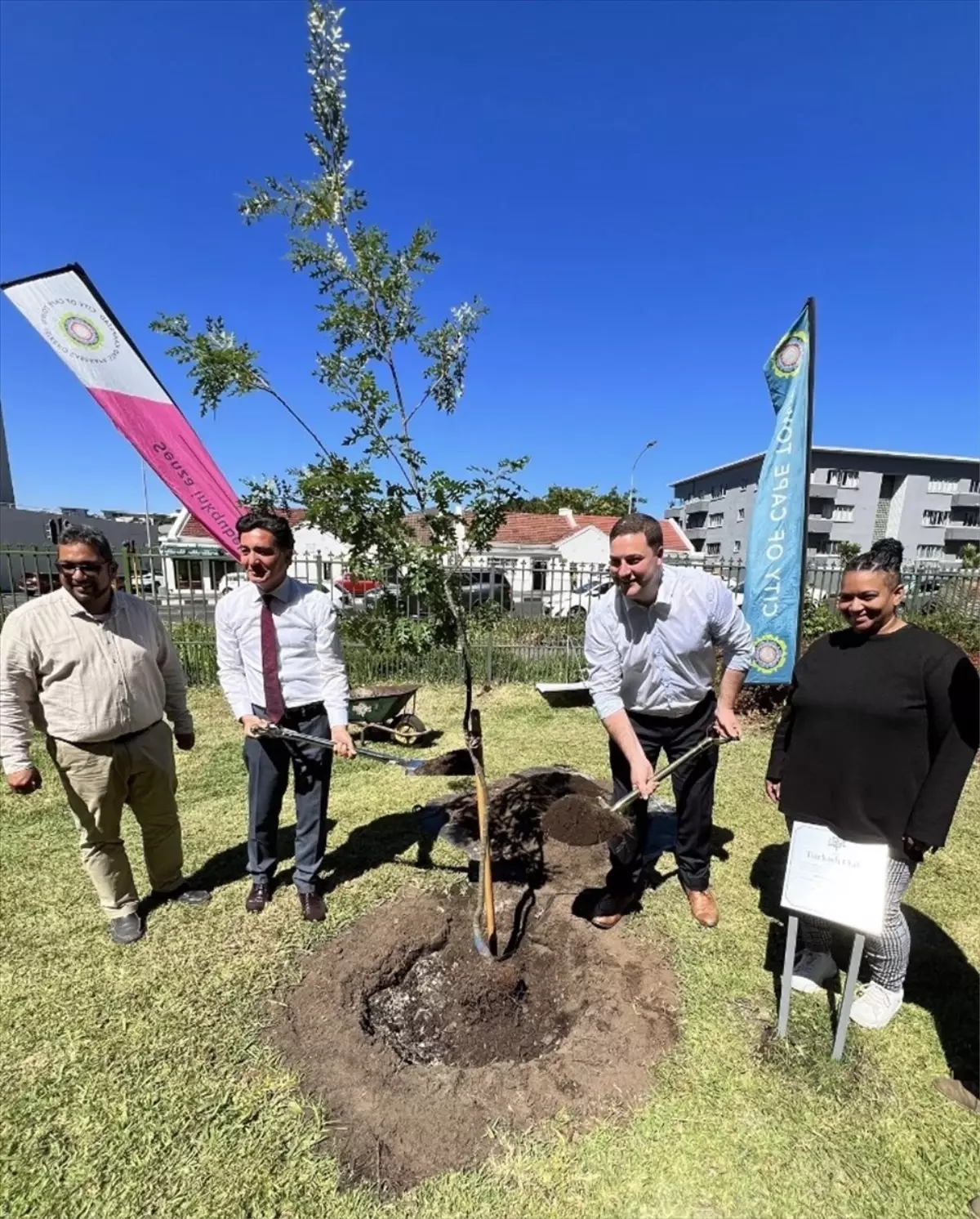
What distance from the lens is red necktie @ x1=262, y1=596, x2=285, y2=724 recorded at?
3074 millimetres

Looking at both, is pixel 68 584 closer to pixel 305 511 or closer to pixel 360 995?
pixel 305 511

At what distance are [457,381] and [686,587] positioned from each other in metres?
1.50

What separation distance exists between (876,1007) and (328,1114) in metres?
2.34

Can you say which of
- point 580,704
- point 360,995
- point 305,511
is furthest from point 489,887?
Result: point 580,704

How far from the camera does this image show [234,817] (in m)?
4.71

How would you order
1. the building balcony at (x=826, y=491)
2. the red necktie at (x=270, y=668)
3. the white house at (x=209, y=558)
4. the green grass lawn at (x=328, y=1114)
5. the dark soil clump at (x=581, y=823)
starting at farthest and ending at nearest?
the building balcony at (x=826, y=491)
the white house at (x=209, y=558)
the dark soil clump at (x=581, y=823)
the red necktie at (x=270, y=668)
the green grass lawn at (x=328, y=1114)

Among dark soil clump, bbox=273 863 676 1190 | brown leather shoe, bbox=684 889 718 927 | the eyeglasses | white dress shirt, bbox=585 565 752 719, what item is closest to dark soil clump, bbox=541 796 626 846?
brown leather shoe, bbox=684 889 718 927

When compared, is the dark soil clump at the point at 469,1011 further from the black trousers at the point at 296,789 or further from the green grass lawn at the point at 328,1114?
the black trousers at the point at 296,789

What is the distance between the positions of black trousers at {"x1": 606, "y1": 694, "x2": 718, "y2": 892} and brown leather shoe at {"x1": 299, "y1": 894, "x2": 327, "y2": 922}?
168 centimetres

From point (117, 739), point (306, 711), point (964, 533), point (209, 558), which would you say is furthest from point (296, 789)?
point (964, 533)

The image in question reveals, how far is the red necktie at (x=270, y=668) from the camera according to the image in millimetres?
3074

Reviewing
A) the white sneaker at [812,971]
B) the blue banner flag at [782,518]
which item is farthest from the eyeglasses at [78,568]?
the blue banner flag at [782,518]

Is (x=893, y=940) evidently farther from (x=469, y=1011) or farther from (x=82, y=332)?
(x=82, y=332)

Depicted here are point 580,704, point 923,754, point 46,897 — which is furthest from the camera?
point 580,704
